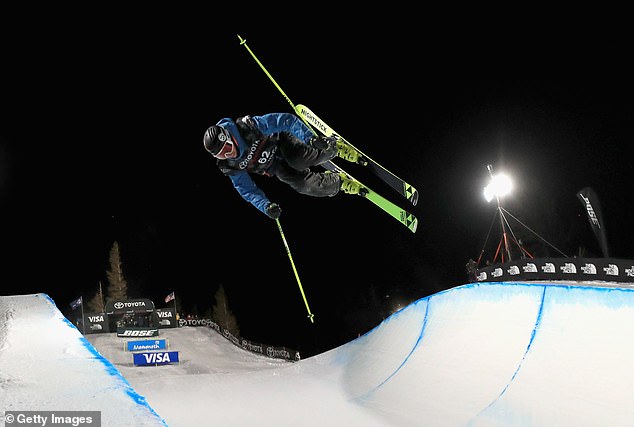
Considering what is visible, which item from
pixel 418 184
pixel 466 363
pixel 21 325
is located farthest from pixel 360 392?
pixel 418 184

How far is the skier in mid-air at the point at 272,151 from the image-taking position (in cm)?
593

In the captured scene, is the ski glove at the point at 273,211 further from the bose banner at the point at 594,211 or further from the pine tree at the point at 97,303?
the pine tree at the point at 97,303

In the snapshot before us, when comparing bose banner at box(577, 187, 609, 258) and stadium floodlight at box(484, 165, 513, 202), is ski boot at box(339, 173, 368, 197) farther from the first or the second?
bose banner at box(577, 187, 609, 258)

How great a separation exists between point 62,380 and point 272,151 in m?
4.22

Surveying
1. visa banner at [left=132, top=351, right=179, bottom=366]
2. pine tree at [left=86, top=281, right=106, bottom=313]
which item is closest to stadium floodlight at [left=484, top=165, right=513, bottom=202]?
visa banner at [left=132, top=351, right=179, bottom=366]

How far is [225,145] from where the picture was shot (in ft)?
19.1

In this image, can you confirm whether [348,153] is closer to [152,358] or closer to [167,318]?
[152,358]

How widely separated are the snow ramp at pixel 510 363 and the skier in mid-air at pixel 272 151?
2.14m

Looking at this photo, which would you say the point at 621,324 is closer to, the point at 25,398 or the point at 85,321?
the point at 25,398

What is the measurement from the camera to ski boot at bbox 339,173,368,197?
7.63 meters

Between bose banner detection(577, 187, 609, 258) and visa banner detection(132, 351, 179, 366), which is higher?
bose banner detection(577, 187, 609, 258)

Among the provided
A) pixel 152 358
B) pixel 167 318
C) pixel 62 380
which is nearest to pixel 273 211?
pixel 62 380

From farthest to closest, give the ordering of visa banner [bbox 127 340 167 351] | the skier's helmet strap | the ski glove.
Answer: visa banner [bbox 127 340 167 351] → the ski glove → the skier's helmet strap

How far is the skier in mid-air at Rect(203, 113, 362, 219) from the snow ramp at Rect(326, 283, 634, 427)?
2.14 meters
